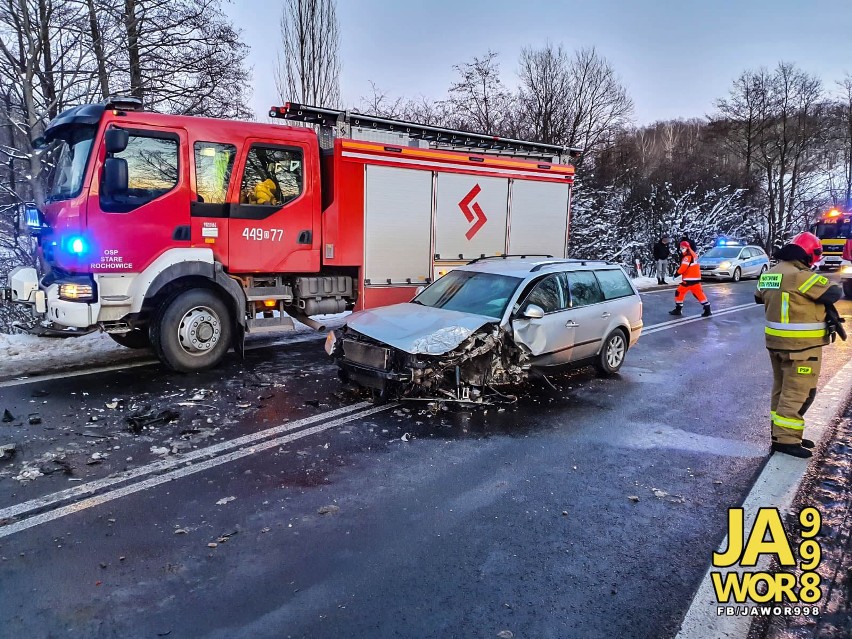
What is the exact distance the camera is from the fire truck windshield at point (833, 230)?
78.8ft

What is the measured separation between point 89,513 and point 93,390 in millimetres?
2938

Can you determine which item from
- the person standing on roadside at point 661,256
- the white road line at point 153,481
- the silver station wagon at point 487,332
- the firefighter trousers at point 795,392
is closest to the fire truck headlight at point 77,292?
the silver station wagon at point 487,332

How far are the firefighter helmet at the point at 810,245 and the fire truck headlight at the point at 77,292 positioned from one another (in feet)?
23.2

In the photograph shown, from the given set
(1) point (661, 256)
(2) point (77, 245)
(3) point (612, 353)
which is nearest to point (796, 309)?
(3) point (612, 353)

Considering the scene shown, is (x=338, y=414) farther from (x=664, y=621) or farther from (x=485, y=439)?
(x=664, y=621)

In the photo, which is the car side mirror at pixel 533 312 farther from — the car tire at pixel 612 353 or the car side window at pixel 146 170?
the car side window at pixel 146 170

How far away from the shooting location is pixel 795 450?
4.68 meters

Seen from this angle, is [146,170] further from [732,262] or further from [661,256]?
[732,262]

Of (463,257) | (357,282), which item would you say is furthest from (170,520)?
(463,257)

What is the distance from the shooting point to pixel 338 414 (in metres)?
5.49

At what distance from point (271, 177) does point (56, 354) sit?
3664mm

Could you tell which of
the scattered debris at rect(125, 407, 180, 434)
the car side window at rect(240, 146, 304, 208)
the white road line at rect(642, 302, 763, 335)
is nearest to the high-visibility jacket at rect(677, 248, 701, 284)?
A: the white road line at rect(642, 302, 763, 335)

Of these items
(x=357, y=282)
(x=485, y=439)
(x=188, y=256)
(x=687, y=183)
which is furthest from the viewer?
(x=687, y=183)

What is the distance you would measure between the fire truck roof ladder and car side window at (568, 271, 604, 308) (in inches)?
139
